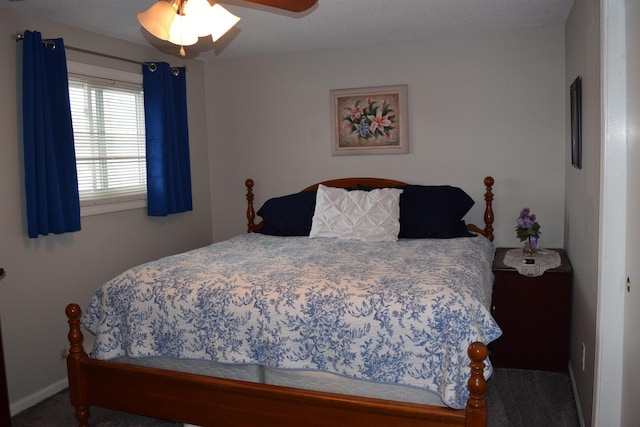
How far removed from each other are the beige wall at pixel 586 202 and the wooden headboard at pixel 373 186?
635 mm

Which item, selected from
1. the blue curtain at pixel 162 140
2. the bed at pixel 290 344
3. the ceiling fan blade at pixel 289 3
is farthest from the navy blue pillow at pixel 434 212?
the ceiling fan blade at pixel 289 3

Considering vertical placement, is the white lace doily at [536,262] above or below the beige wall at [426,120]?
below

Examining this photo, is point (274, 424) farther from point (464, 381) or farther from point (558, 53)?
point (558, 53)

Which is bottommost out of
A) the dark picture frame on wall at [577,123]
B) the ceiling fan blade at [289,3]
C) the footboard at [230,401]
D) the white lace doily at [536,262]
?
the footboard at [230,401]

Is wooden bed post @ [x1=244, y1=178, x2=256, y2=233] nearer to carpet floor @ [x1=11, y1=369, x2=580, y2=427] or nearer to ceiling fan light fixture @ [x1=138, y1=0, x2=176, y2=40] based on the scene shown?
carpet floor @ [x1=11, y1=369, x2=580, y2=427]

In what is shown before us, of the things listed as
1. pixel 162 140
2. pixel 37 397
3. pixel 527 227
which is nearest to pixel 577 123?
pixel 527 227

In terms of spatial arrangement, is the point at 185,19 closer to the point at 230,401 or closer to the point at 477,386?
the point at 230,401

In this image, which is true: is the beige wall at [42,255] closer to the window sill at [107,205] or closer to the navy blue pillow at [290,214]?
the window sill at [107,205]

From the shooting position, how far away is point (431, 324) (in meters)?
2.27

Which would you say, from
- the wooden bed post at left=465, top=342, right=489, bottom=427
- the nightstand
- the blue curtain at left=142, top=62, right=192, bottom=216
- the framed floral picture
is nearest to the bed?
the wooden bed post at left=465, top=342, right=489, bottom=427

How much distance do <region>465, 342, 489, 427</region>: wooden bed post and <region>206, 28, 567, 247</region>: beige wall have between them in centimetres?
226

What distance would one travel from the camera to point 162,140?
4.08 meters

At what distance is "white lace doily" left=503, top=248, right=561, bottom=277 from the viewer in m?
3.41

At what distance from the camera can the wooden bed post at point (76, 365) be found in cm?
272
